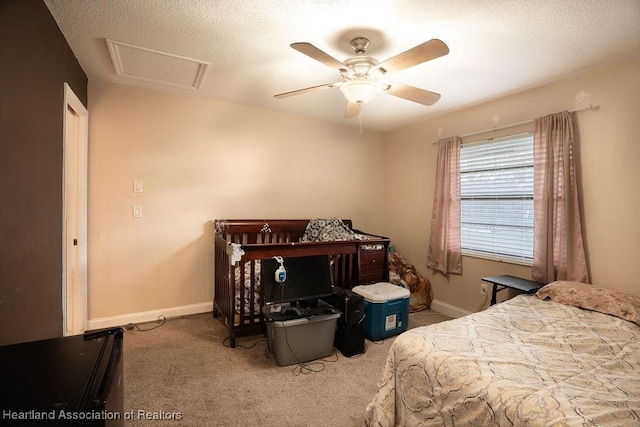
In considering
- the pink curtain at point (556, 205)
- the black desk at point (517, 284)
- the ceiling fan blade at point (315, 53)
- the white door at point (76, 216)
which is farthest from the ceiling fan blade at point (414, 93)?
the white door at point (76, 216)

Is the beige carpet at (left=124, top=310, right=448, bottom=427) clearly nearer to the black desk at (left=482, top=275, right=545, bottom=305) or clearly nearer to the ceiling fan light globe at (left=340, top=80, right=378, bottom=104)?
the black desk at (left=482, top=275, right=545, bottom=305)

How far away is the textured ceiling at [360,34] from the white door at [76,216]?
0.53 meters

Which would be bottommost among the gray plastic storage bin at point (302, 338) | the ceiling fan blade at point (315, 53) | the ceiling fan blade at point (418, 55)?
the gray plastic storage bin at point (302, 338)

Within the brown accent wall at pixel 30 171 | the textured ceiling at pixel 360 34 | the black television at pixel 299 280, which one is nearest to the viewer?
the brown accent wall at pixel 30 171

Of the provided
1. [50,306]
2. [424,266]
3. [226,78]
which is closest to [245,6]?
[226,78]

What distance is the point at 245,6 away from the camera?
1679 mm

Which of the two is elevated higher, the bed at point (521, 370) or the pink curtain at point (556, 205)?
the pink curtain at point (556, 205)

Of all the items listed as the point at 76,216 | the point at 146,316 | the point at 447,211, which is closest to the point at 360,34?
the point at 447,211

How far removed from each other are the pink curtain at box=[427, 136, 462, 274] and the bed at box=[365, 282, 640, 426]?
4.46ft

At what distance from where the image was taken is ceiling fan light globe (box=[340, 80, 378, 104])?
1.91 metres

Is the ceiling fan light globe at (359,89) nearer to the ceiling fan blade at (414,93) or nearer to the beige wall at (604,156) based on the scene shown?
the ceiling fan blade at (414,93)

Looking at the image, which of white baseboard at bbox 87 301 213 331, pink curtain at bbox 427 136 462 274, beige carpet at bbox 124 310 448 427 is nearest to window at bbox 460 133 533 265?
pink curtain at bbox 427 136 462 274

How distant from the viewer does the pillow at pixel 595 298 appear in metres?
1.90

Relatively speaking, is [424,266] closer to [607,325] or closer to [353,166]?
[353,166]
